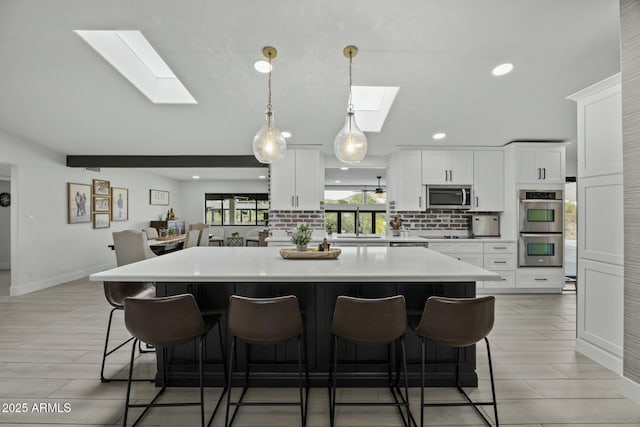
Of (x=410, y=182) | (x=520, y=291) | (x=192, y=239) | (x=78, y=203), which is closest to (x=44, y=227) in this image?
(x=78, y=203)

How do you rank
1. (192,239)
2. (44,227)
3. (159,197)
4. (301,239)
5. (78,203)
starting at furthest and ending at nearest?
(159,197), (192,239), (78,203), (44,227), (301,239)

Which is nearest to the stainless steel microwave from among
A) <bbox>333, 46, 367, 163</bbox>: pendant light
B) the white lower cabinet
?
the white lower cabinet

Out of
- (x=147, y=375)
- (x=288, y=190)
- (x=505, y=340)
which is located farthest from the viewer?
(x=288, y=190)

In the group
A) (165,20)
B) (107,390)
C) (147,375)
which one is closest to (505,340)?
(147,375)

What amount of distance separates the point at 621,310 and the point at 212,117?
4161mm

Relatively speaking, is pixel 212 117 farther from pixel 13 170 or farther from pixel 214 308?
pixel 13 170

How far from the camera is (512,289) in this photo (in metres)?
4.47

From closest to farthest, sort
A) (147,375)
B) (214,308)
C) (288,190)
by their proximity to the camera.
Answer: (214,308)
(147,375)
(288,190)

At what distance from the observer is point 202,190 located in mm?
9578

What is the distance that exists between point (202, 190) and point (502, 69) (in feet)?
28.8

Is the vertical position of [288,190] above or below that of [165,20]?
below

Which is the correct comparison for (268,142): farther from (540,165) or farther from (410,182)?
(540,165)

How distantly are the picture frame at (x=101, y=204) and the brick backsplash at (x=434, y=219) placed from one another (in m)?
5.59

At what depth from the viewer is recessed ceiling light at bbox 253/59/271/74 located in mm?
2408
